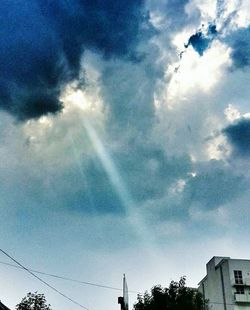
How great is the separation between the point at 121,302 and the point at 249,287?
4149 cm

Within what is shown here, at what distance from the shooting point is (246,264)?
6800 centimetres

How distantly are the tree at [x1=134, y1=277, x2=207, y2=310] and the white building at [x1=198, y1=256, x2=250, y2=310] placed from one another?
8176 mm

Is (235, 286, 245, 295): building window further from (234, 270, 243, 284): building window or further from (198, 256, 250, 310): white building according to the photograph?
(234, 270, 243, 284): building window

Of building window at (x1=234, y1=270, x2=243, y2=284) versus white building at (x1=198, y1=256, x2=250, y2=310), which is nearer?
white building at (x1=198, y1=256, x2=250, y2=310)

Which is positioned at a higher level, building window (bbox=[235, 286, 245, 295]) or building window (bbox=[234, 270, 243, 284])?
building window (bbox=[234, 270, 243, 284])

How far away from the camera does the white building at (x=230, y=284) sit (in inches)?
2586

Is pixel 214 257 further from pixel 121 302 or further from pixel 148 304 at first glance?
pixel 121 302

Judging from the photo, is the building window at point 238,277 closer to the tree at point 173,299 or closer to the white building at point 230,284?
the white building at point 230,284

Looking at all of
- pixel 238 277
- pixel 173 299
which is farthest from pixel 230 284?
pixel 173 299

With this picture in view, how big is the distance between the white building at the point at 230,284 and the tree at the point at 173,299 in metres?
8.18

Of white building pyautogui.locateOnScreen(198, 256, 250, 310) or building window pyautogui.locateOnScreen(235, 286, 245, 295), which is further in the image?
building window pyautogui.locateOnScreen(235, 286, 245, 295)

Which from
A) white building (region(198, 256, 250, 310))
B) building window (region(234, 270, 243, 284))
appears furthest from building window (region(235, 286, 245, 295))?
building window (region(234, 270, 243, 284))

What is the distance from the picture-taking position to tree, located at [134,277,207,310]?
5820 cm

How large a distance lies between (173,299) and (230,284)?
39.4 ft
